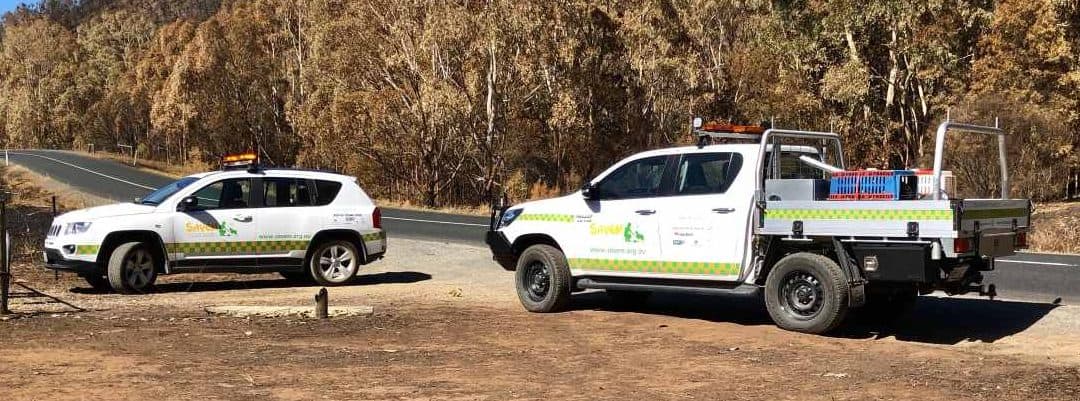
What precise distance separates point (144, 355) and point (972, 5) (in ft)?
131

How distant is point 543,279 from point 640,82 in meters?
39.7

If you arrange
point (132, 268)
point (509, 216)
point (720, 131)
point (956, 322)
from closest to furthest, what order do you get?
point (720, 131) < point (956, 322) < point (509, 216) < point (132, 268)

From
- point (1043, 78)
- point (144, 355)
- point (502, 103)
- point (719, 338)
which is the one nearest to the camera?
point (144, 355)

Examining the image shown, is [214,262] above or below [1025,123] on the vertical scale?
below

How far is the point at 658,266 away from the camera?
10961 mm

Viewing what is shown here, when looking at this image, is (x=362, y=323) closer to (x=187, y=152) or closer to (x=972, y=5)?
(x=972, y=5)

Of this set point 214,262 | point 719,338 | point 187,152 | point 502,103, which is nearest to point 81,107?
point 187,152

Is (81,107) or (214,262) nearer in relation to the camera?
(214,262)

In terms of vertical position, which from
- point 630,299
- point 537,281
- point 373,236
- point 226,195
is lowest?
point 630,299

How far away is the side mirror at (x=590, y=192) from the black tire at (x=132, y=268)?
6146 millimetres

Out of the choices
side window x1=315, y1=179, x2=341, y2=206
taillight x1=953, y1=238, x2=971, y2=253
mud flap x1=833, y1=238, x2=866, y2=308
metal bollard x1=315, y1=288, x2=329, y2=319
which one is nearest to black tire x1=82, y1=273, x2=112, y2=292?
side window x1=315, y1=179, x2=341, y2=206

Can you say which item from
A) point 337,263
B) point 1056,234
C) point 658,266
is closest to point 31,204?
point 337,263

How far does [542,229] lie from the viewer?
11.9 meters

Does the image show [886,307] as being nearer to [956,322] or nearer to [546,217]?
[956,322]
